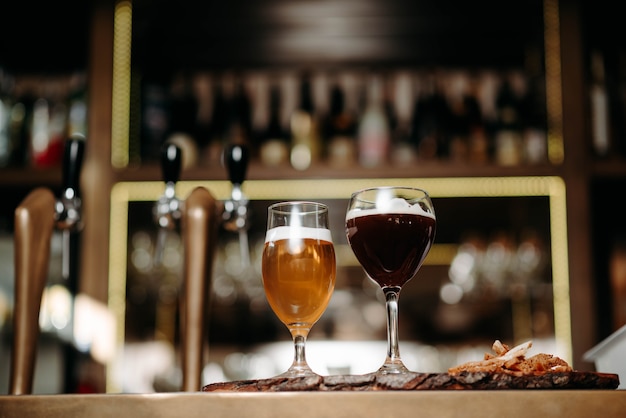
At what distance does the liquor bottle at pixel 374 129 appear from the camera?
2307mm

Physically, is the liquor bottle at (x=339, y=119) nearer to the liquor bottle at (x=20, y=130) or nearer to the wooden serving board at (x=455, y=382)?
the liquor bottle at (x=20, y=130)

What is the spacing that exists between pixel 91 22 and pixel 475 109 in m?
1.23

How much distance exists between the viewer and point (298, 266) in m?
0.85

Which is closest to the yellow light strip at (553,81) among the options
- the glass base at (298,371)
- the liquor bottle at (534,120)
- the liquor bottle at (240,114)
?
the liquor bottle at (534,120)

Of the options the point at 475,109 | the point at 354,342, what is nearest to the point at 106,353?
the point at 354,342

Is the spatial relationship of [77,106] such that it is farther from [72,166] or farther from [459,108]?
[72,166]

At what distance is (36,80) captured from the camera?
2.55m

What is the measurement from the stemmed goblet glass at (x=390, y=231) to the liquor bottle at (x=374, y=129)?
4.40ft

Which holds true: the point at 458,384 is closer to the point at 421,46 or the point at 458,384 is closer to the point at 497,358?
the point at 497,358

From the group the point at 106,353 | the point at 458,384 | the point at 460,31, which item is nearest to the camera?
the point at 458,384

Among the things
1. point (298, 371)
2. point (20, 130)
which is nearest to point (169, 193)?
point (298, 371)

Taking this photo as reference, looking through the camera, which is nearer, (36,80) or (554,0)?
(554,0)

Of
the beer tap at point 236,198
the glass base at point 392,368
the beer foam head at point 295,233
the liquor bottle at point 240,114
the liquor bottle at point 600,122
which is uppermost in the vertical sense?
the liquor bottle at point 240,114

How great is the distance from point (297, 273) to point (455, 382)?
246mm
